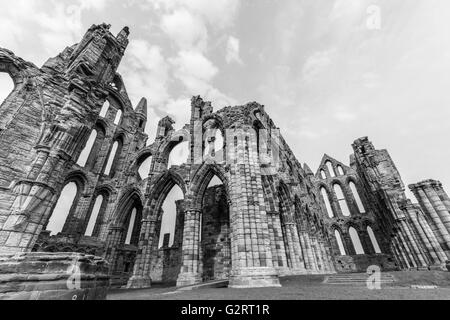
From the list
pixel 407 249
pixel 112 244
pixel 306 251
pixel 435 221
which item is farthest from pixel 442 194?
pixel 112 244

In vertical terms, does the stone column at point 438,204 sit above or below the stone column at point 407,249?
above

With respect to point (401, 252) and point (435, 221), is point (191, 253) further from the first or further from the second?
point (401, 252)

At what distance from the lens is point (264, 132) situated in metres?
16.9

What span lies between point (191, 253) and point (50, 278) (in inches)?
360

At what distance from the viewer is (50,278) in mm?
2260

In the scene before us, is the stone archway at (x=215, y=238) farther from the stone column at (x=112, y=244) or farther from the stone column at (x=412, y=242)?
the stone column at (x=412, y=242)

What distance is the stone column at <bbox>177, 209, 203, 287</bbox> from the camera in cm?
988

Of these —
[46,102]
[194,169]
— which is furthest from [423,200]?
[46,102]

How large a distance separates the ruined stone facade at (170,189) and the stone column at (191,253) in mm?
55

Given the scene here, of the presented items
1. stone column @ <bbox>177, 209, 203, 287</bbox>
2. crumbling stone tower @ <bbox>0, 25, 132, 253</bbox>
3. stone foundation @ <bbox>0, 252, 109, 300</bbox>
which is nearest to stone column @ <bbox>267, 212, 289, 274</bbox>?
stone column @ <bbox>177, 209, 203, 287</bbox>

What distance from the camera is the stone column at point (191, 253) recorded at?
988 centimetres

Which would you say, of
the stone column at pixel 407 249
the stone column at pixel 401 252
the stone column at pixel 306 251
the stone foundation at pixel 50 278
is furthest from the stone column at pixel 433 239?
the stone foundation at pixel 50 278

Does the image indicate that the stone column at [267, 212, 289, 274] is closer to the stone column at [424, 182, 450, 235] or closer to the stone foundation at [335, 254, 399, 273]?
the stone column at [424, 182, 450, 235]

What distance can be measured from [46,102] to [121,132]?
16.3m
